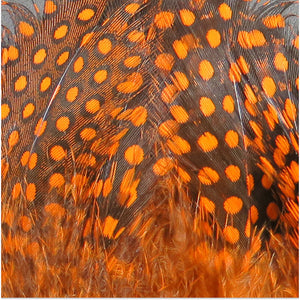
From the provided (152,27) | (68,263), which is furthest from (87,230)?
(152,27)

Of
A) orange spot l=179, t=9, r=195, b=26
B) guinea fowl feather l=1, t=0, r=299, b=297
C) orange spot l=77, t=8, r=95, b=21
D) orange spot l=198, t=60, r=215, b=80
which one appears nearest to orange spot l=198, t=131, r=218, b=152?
guinea fowl feather l=1, t=0, r=299, b=297

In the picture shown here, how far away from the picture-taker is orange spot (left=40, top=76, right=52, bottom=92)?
1.01 metres

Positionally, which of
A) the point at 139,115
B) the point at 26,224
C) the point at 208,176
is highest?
the point at 139,115

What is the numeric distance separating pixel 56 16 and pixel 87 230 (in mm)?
425

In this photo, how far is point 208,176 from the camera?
0.98 metres

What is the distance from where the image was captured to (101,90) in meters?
1.00

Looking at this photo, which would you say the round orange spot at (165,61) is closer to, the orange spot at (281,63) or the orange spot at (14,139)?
the orange spot at (281,63)

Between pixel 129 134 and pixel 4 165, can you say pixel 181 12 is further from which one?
pixel 4 165

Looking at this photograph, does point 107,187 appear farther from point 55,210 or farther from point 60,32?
point 60,32

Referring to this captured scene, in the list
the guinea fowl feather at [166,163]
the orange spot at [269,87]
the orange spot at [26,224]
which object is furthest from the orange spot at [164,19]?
the orange spot at [26,224]

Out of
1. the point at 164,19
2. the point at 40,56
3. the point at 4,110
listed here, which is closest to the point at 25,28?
the point at 40,56

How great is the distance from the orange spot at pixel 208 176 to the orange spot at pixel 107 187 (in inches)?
6.6

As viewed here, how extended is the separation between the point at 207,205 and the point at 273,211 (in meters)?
0.12

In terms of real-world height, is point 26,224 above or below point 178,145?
below
